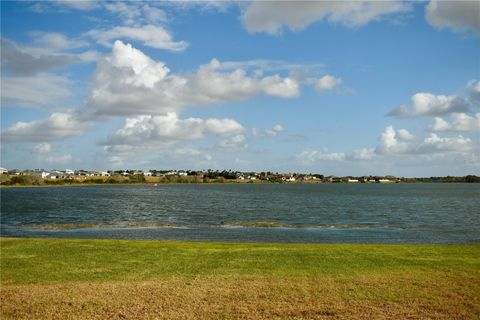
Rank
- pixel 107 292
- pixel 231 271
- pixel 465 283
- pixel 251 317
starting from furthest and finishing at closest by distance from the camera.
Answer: pixel 231 271, pixel 465 283, pixel 107 292, pixel 251 317

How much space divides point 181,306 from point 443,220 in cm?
5716

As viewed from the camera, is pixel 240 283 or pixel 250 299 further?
pixel 240 283

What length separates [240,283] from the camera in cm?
1805

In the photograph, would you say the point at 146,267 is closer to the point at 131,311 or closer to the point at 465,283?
the point at 131,311

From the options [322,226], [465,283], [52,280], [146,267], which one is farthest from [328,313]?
[322,226]

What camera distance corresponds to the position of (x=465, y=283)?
18.0 m

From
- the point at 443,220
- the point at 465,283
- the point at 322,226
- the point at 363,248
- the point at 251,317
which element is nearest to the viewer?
the point at 251,317

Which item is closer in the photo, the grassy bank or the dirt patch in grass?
the dirt patch in grass

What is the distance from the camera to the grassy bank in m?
14.6

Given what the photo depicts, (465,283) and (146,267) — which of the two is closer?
(465,283)

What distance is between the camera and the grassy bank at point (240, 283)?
1465 centimetres

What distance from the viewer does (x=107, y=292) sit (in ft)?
55.1

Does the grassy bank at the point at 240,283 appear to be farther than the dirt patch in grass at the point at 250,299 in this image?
Yes

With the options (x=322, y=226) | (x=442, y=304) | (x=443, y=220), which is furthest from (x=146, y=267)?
(x=443, y=220)
